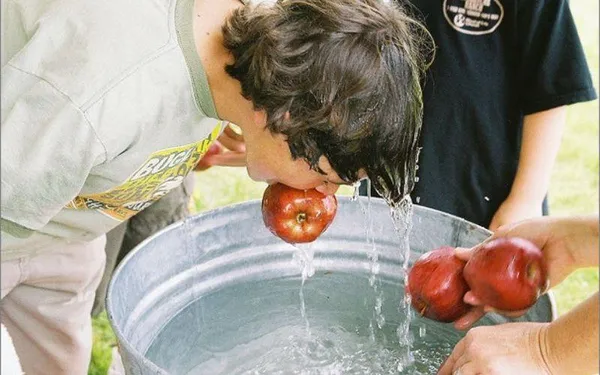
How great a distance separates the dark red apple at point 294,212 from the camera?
1513mm

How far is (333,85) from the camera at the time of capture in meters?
1.33

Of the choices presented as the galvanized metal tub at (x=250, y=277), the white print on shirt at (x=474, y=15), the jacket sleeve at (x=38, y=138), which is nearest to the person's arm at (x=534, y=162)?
the white print on shirt at (x=474, y=15)

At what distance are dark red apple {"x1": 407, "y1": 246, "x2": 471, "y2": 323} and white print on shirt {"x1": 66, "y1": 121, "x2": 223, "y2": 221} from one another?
502mm

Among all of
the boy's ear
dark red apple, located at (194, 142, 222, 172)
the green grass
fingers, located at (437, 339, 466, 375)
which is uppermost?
the boy's ear

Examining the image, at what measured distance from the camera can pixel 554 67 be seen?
69.4 inches

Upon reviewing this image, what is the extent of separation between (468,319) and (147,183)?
0.68 m

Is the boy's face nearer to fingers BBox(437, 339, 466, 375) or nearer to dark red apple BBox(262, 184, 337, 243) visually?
dark red apple BBox(262, 184, 337, 243)

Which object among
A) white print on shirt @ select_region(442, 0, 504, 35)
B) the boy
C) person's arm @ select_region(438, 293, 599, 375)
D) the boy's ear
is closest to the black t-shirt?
white print on shirt @ select_region(442, 0, 504, 35)

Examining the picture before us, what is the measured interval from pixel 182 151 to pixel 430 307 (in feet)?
Answer: 1.83

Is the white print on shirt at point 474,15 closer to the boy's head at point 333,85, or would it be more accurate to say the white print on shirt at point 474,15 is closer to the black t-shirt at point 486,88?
the black t-shirt at point 486,88

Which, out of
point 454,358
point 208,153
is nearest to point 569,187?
point 208,153

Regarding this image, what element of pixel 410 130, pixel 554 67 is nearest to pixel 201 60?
pixel 410 130

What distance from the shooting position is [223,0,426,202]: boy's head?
4.36 feet

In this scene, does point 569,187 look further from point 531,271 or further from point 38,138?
point 38,138
